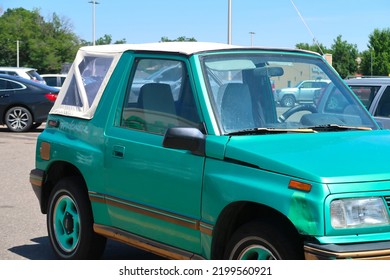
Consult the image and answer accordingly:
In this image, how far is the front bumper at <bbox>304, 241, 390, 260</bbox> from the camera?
13.1ft

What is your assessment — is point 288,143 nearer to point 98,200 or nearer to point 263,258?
point 263,258

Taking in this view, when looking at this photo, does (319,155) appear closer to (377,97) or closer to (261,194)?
(261,194)

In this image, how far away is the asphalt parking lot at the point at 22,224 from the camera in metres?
6.96

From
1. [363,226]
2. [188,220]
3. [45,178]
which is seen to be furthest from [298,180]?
[45,178]

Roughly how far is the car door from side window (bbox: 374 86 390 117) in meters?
5.26

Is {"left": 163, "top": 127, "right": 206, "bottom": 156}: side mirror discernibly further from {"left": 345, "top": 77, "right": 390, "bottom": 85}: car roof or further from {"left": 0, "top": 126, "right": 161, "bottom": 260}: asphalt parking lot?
{"left": 345, "top": 77, "right": 390, "bottom": 85}: car roof

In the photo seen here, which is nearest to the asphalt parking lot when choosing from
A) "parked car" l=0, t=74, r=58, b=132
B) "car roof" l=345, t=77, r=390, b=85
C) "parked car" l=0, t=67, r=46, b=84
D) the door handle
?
the door handle

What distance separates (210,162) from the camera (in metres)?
4.78

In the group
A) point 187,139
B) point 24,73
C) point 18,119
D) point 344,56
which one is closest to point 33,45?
point 344,56

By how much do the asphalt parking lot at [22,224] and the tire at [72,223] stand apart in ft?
1.43

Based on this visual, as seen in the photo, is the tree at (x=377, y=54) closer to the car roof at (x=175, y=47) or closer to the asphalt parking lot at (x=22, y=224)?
the asphalt parking lot at (x=22, y=224)

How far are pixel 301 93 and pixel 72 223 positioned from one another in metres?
2.25
